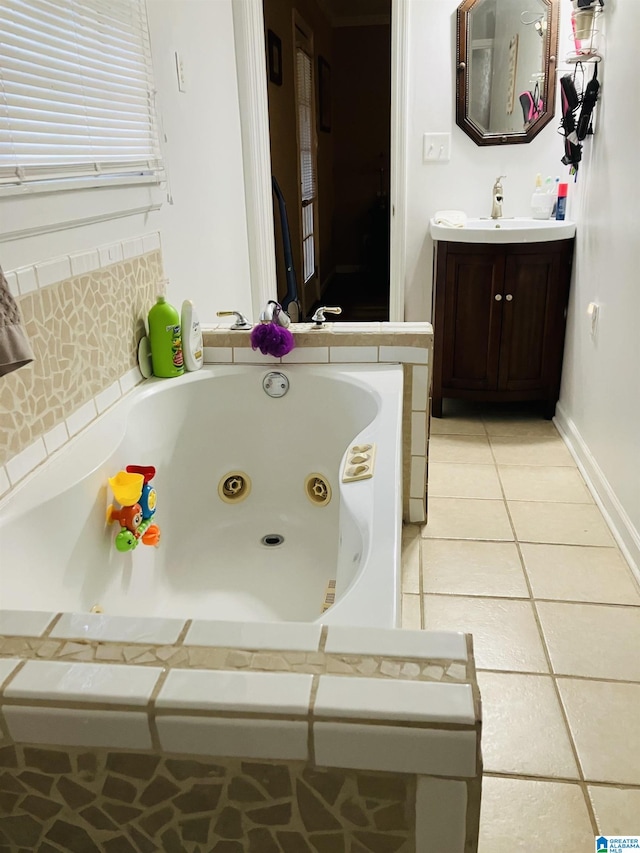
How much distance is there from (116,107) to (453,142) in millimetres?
1938

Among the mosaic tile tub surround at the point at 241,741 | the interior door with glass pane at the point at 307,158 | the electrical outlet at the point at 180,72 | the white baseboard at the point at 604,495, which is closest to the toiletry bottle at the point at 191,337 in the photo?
the electrical outlet at the point at 180,72

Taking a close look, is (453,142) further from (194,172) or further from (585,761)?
(585,761)

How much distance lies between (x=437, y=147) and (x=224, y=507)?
2.15 m

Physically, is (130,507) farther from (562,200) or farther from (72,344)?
(562,200)

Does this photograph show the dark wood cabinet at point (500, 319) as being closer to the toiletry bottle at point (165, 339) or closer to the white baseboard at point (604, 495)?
the white baseboard at point (604, 495)

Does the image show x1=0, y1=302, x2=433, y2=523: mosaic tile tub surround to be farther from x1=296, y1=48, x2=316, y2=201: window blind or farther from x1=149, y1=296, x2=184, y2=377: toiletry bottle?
x1=296, y1=48, x2=316, y2=201: window blind

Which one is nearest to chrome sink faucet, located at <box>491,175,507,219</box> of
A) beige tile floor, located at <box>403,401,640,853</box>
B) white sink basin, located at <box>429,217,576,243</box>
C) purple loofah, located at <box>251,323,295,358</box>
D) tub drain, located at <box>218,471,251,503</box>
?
white sink basin, located at <box>429,217,576,243</box>

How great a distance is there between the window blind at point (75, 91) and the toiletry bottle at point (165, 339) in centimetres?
39

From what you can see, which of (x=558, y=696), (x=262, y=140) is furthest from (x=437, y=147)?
(x=558, y=696)

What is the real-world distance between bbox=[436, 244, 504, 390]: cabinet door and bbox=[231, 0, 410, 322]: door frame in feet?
1.50

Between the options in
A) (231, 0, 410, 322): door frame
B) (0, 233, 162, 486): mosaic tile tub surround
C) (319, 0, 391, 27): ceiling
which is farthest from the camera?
(319, 0, 391, 27): ceiling

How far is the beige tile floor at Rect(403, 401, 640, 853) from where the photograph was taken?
1338mm

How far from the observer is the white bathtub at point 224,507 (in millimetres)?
1292

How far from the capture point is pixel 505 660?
1.70 meters
